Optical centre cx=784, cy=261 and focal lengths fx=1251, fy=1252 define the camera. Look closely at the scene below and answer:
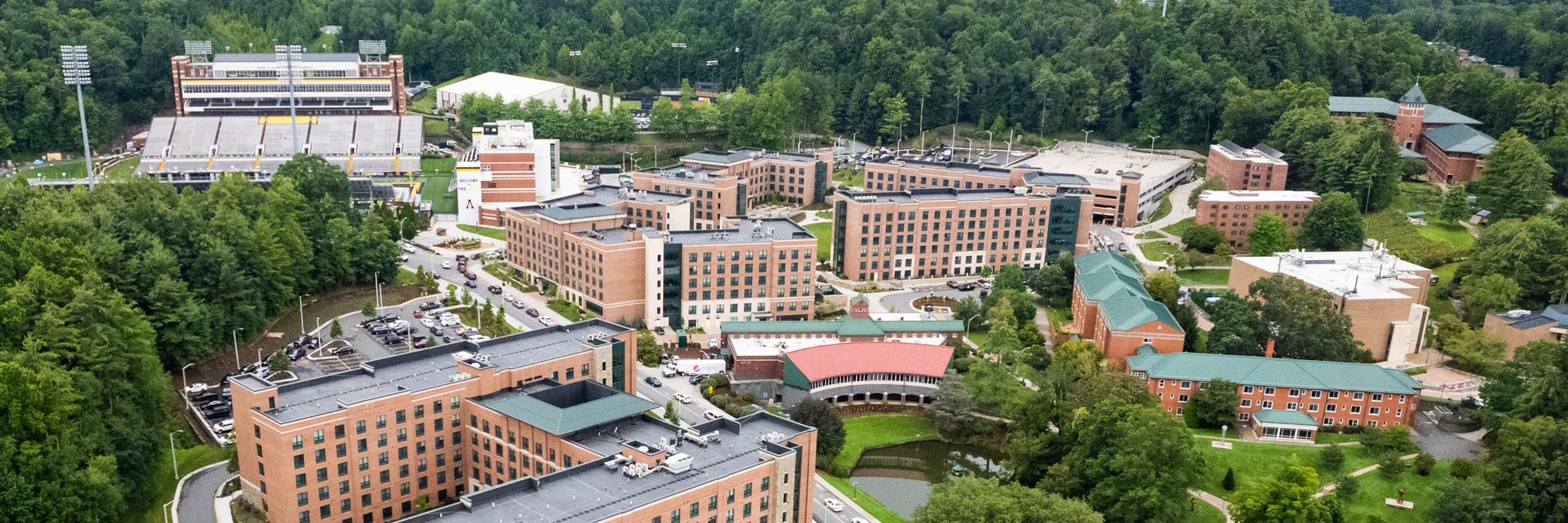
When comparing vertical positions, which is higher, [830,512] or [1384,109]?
[1384,109]

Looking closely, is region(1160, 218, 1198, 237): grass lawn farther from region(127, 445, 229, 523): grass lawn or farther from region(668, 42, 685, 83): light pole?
region(127, 445, 229, 523): grass lawn

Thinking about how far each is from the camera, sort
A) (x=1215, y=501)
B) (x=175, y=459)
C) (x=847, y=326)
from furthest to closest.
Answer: (x=847, y=326) → (x=1215, y=501) → (x=175, y=459)

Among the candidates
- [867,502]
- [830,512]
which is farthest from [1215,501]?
[830,512]

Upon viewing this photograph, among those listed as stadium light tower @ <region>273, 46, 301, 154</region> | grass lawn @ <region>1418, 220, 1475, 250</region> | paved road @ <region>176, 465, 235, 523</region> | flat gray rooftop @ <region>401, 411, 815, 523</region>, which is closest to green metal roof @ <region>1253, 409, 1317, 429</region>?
flat gray rooftop @ <region>401, 411, 815, 523</region>

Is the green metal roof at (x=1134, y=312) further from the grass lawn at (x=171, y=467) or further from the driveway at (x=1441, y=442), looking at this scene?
the grass lawn at (x=171, y=467)

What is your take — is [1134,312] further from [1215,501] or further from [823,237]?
[823,237]

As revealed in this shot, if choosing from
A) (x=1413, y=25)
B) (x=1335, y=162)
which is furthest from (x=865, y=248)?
(x=1413, y=25)
